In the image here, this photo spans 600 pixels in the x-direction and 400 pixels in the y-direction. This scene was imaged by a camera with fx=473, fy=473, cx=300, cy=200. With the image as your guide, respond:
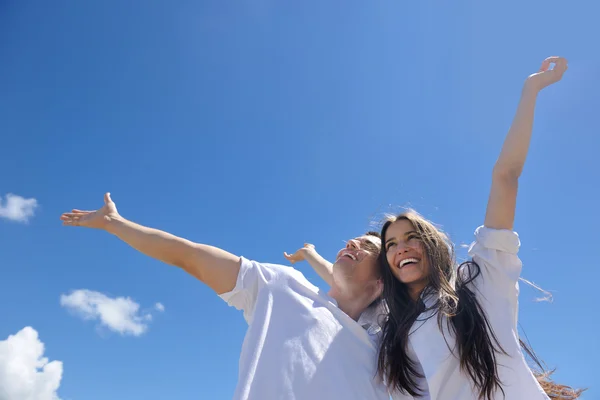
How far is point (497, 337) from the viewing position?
419cm

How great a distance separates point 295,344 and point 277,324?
26cm

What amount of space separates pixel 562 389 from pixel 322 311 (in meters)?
2.52

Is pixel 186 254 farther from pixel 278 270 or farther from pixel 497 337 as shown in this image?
pixel 497 337

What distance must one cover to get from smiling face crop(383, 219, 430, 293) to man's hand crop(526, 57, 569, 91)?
6.20 ft

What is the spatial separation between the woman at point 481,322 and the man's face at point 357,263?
879 mm

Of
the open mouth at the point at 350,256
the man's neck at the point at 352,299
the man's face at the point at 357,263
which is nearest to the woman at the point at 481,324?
the man's neck at the point at 352,299

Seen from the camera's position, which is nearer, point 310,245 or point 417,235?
point 417,235

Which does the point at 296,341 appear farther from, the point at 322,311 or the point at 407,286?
the point at 407,286

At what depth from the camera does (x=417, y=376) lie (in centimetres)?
457

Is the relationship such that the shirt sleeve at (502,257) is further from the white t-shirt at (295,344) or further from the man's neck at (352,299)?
the man's neck at (352,299)

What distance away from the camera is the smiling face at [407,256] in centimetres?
504

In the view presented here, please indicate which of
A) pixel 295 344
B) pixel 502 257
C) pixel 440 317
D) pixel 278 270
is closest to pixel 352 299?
pixel 278 270

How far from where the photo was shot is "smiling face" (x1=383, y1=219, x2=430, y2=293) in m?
5.04

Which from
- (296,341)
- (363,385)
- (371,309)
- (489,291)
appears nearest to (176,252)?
(296,341)
